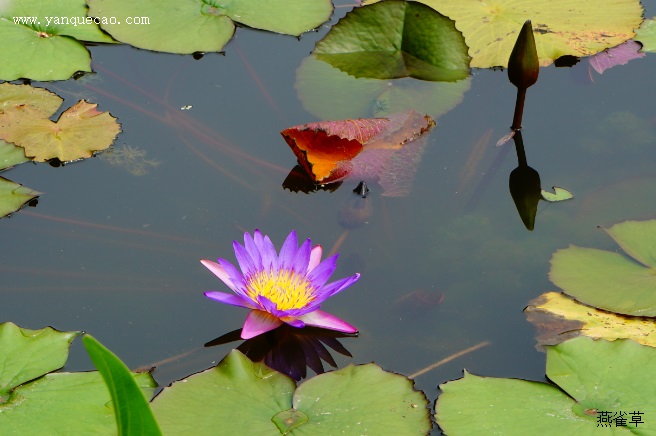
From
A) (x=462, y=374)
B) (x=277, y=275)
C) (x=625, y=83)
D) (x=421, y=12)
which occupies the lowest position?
(x=462, y=374)

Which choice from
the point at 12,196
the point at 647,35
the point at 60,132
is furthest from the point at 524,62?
the point at 12,196

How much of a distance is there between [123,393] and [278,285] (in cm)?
108

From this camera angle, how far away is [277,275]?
2.39m

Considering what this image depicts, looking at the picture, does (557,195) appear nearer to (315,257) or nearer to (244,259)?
(315,257)

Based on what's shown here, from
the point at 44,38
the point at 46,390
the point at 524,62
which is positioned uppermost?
the point at 524,62

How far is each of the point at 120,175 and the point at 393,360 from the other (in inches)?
53.8

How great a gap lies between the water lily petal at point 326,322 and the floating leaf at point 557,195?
105cm

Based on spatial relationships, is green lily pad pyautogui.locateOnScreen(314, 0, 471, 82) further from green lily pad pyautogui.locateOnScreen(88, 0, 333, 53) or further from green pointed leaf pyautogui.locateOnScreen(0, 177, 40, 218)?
green pointed leaf pyautogui.locateOnScreen(0, 177, 40, 218)

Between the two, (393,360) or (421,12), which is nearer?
(393,360)

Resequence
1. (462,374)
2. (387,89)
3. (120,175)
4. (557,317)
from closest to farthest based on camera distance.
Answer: (462,374), (557,317), (120,175), (387,89)

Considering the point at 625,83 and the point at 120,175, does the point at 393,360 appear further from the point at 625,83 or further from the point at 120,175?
the point at 625,83

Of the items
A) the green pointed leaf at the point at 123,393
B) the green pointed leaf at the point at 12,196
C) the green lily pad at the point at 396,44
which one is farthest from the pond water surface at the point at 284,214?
the green pointed leaf at the point at 123,393

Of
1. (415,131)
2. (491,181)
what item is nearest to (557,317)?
(491,181)

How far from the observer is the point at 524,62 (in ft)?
10.3
